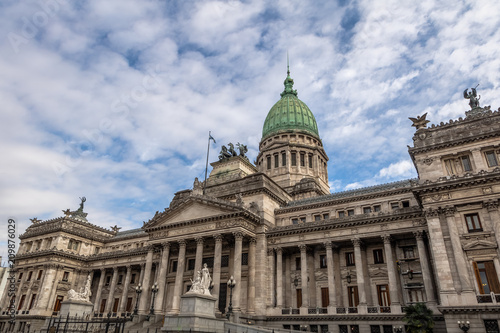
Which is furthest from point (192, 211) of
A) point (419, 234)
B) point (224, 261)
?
point (419, 234)

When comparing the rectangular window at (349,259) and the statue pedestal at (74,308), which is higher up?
the rectangular window at (349,259)

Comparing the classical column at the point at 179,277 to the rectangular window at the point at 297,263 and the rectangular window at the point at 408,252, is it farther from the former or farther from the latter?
the rectangular window at the point at 408,252

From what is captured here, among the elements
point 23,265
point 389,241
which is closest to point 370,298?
point 389,241

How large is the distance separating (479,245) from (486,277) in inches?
101

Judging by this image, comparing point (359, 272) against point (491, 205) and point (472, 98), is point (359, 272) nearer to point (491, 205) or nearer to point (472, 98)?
point (491, 205)

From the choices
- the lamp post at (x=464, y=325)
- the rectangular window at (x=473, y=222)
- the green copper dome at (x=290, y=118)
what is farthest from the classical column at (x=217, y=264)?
the green copper dome at (x=290, y=118)

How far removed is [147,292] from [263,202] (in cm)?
1828

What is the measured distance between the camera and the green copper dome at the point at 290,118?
74.3 m

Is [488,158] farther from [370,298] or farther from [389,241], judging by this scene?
[370,298]

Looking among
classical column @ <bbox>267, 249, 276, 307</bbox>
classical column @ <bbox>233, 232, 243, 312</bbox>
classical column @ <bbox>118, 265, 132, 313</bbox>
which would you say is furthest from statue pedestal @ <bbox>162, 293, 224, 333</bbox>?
classical column @ <bbox>118, 265, 132, 313</bbox>

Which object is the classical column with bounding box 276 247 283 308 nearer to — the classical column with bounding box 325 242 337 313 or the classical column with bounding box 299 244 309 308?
the classical column with bounding box 299 244 309 308

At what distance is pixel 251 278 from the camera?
4247cm

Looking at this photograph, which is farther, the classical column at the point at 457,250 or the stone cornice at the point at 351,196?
the stone cornice at the point at 351,196

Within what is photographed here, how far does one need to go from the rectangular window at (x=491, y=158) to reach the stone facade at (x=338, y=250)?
0.32 feet
